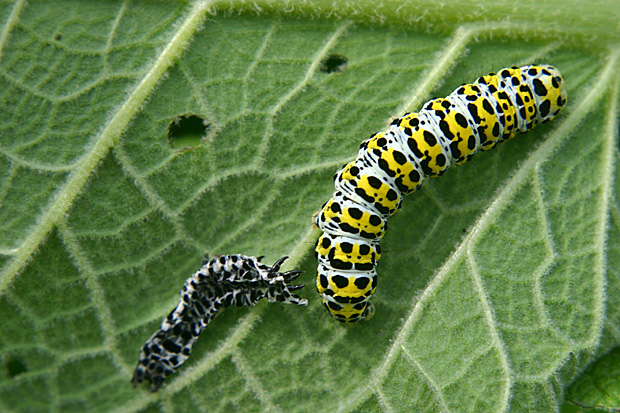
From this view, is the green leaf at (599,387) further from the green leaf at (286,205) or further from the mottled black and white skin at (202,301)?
the mottled black and white skin at (202,301)

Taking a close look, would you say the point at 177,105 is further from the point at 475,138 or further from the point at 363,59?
the point at 475,138

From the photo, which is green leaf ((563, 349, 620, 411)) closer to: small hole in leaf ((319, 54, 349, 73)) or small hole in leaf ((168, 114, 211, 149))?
small hole in leaf ((319, 54, 349, 73))

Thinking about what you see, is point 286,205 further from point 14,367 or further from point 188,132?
point 14,367

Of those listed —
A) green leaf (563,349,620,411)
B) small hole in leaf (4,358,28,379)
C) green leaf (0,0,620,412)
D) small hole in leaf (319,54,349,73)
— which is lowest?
small hole in leaf (4,358,28,379)

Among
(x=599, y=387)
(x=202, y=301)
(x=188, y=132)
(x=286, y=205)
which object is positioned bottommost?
(x=599, y=387)

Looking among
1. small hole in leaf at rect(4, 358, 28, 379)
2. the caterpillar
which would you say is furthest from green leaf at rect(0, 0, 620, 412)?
the caterpillar

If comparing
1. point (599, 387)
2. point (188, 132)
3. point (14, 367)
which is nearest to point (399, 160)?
point (188, 132)

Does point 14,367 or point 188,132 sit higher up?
point 188,132

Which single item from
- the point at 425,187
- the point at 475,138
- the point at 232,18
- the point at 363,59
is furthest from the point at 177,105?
the point at 475,138
